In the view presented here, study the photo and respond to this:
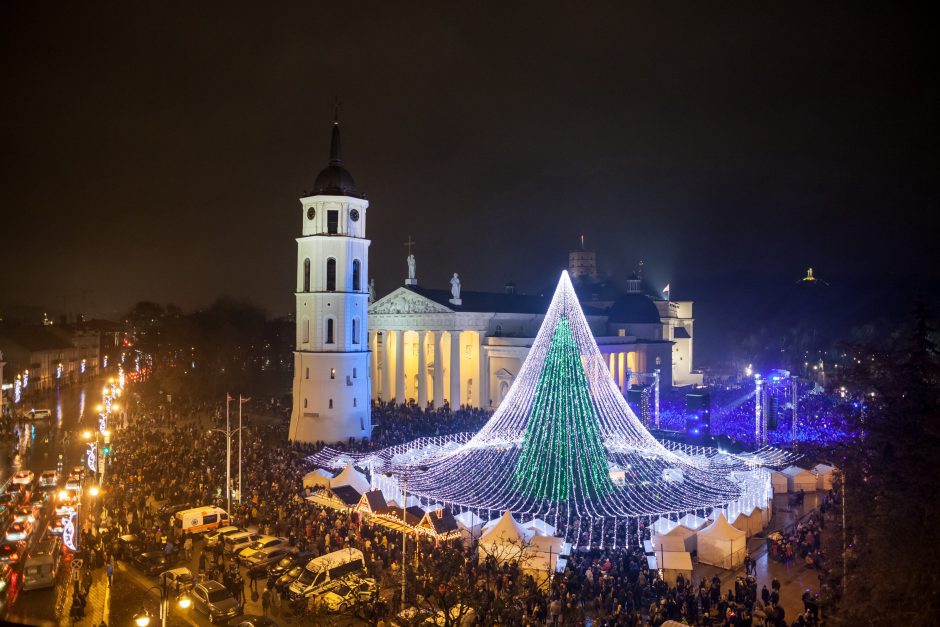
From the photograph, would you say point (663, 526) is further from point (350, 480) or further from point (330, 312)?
point (330, 312)

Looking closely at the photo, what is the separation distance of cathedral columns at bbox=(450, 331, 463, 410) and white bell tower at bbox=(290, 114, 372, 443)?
42.7 ft

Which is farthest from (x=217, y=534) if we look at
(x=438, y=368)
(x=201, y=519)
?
(x=438, y=368)

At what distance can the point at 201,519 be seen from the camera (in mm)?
22562

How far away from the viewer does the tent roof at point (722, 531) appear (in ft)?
64.1

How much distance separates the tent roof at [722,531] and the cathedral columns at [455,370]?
106 feet

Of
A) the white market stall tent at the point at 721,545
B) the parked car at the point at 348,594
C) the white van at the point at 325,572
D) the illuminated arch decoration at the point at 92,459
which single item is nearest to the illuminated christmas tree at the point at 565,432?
the white market stall tent at the point at 721,545

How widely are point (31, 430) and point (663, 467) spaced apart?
3994 cm

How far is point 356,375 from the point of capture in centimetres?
3916

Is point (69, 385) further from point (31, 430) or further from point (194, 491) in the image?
point (194, 491)

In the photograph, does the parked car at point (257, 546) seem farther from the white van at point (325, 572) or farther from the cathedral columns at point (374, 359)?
the cathedral columns at point (374, 359)

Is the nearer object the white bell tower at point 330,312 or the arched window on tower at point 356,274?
the white bell tower at point 330,312

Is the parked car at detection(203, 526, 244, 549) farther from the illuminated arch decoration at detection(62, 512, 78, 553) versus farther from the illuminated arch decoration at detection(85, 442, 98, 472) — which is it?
the illuminated arch decoration at detection(85, 442, 98, 472)

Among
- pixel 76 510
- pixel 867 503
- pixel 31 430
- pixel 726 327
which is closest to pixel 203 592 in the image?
pixel 76 510

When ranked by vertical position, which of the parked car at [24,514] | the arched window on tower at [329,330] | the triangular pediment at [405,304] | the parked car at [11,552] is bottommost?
the parked car at [11,552]
